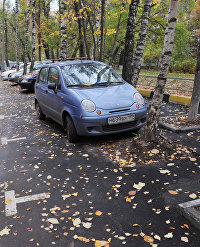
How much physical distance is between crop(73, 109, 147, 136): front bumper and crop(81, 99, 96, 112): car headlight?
0.20 metres

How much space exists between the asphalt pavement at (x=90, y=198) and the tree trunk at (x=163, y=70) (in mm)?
831

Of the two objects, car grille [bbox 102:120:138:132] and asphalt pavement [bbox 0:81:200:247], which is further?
car grille [bbox 102:120:138:132]

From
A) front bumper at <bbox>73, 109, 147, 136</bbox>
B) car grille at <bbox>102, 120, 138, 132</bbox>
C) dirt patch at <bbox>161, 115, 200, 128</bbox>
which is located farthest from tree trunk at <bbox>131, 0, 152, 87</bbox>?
car grille at <bbox>102, 120, 138, 132</bbox>

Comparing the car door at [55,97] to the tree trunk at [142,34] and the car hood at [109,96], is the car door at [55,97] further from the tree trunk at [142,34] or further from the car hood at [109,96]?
the tree trunk at [142,34]

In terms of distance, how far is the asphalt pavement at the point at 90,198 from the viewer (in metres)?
3.07

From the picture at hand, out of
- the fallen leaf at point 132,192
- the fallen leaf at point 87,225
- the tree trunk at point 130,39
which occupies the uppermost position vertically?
the tree trunk at point 130,39

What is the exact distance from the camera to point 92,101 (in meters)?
5.85

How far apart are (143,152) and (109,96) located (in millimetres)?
1557

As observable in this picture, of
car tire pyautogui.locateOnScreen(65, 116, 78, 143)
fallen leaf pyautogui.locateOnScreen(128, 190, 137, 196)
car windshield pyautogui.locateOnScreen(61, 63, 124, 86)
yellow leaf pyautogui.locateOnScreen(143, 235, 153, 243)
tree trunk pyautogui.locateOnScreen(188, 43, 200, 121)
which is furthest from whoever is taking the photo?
tree trunk pyautogui.locateOnScreen(188, 43, 200, 121)

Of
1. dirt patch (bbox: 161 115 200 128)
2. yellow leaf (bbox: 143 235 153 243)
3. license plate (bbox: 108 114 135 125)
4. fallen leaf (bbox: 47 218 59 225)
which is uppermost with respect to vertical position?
license plate (bbox: 108 114 135 125)

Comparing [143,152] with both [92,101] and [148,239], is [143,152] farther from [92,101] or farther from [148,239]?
[148,239]

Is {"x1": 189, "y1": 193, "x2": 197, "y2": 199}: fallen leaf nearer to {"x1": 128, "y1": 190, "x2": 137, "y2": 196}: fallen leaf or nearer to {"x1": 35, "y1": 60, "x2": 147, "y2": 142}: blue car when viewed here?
{"x1": 128, "y1": 190, "x2": 137, "y2": 196}: fallen leaf

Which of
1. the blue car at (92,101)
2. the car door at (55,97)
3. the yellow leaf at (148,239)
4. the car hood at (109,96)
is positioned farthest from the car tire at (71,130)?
the yellow leaf at (148,239)

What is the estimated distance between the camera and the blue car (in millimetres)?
5801
